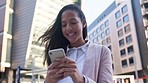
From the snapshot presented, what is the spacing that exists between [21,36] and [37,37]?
11.1ft

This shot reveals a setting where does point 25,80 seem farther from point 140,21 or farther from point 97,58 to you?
point 97,58

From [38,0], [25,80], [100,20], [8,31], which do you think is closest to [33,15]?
[38,0]

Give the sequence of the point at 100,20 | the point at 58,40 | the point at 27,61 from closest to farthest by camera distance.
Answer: the point at 58,40, the point at 27,61, the point at 100,20

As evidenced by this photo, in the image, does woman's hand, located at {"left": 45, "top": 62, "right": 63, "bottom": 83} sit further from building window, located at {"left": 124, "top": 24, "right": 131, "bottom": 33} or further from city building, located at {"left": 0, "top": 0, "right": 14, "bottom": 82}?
building window, located at {"left": 124, "top": 24, "right": 131, "bottom": 33}

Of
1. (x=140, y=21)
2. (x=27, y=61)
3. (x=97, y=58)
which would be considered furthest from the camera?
(x=140, y=21)

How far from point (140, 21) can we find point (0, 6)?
18.7 meters

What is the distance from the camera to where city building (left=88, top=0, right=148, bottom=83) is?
3088cm

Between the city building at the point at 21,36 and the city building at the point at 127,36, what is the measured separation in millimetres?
7239

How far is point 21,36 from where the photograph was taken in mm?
23328

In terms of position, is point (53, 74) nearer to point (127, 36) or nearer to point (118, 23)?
point (127, 36)

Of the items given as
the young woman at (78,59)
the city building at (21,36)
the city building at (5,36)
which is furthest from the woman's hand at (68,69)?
the city building at (5,36)

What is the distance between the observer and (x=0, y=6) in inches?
945

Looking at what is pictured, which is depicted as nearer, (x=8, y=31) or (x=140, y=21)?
(x=8, y=31)

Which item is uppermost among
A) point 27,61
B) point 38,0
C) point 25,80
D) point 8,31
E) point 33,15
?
point 38,0
